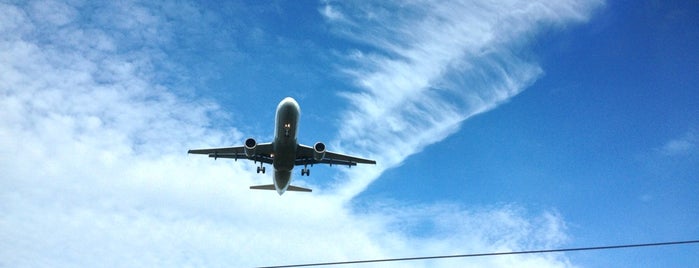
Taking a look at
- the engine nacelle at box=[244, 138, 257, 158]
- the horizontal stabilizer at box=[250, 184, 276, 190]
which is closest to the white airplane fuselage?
the engine nacelle at box=[244, 138, 257, 158]

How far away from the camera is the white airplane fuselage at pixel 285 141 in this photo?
35.9 m

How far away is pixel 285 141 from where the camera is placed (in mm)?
38844

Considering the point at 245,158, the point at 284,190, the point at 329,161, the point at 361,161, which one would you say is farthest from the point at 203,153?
the point at 361,161

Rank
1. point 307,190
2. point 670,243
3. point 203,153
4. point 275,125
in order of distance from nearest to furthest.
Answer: point 670,243
point 275,125
point 203,153
point 307,190

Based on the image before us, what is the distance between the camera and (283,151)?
39.7 m

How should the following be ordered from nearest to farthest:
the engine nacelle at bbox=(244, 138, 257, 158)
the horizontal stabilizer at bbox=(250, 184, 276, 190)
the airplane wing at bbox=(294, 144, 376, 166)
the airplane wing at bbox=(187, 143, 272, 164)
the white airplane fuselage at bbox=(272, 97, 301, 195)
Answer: the white airplane fuselage at bbox=(272, 97, 301, 195) < the engine nacelle at bbox=(244, 138, 257, 158) < the airplane wing at bbox=(187, 143, 272, 164) < the airplane wing at bbox=(294, 144, 376, 166) < the horizontal stabilizer at bbox=(250, 184, 276, 190)

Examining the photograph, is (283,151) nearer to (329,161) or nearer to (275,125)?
(275,125)

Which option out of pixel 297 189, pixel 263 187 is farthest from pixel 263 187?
pixel 297 189

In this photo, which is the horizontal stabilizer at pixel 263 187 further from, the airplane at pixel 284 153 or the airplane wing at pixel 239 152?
the airplane wing at pixel 239 152

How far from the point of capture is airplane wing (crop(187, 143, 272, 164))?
4184 cm

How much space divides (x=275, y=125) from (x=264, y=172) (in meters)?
7.59

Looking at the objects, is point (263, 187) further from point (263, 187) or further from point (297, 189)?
point (297, 189)

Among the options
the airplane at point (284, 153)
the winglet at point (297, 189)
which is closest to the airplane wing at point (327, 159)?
the airplane at point (284, 153)

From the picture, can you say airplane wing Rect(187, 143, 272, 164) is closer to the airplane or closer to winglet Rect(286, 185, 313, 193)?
the airplane
